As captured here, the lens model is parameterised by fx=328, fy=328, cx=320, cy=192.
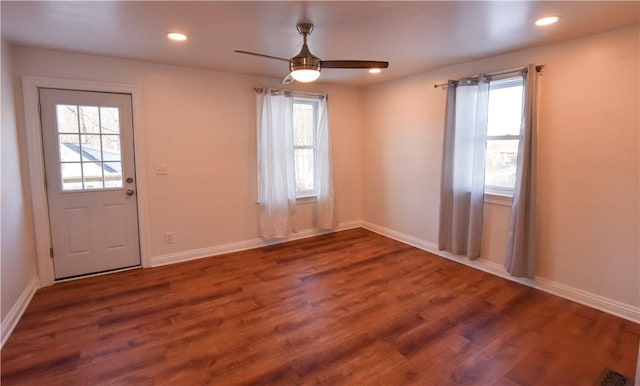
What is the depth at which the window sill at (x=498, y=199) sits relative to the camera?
3.42 metres

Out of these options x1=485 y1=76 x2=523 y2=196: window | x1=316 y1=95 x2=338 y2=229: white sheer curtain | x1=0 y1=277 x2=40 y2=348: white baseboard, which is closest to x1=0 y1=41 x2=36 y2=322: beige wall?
x1=0 y1=277 x2=40 y2=348: white baseboard

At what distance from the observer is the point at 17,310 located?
106 inches

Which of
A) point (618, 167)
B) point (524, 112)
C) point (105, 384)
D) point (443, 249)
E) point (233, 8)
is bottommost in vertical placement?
point (105, 384)

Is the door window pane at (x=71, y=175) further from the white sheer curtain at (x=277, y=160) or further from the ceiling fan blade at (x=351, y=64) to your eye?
the ceiling fan blade at (x=351, y=64)

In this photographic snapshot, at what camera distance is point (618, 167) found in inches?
106

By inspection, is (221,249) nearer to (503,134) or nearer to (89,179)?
(89,179)

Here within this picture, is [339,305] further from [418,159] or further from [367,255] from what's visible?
[418,159]

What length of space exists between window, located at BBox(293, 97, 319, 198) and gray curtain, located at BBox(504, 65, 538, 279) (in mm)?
2700

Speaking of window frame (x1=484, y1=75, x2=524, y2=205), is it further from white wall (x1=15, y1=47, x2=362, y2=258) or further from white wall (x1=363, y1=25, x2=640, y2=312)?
white wall (x1=15, y1=47, x2=362, y2=258)

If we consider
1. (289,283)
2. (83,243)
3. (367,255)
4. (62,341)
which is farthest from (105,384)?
(367,255)

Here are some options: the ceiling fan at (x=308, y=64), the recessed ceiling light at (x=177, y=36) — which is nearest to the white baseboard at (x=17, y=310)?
the recessed ceiling light at (x=177, y=36)

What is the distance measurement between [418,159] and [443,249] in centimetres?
123

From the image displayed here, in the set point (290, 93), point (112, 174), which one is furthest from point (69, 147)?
point (290, 93)

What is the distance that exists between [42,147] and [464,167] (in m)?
4.38
